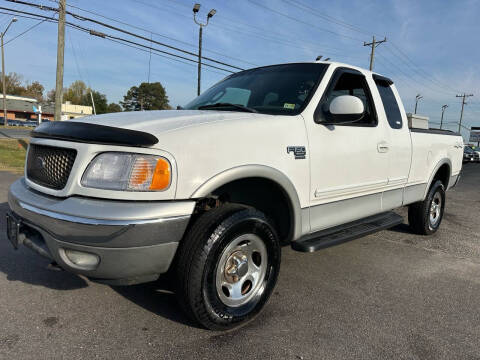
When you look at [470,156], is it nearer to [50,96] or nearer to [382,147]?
[382,147]

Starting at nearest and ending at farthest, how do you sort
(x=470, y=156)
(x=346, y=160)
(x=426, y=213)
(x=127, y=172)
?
(x=127, y=172) → (x=346, y=160) → (x=426, y=213) → (x=470, y=156)

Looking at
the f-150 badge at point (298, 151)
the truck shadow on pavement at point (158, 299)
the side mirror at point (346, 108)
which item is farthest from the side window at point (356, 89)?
the truck shadow on pavement at point (158, 299)

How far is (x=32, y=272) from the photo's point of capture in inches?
125

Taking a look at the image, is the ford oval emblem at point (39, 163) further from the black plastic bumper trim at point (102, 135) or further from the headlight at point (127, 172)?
the headlight at point (127, 172)

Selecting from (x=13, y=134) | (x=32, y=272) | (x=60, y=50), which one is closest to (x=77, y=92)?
(x=13, y=134)

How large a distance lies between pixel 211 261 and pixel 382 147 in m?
2.22

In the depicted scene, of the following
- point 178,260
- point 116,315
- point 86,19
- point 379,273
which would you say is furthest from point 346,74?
point 86,19

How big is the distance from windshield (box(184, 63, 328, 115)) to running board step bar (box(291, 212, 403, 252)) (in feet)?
3.34

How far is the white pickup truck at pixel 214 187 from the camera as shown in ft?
6.53

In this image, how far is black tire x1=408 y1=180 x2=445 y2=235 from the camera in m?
4.82

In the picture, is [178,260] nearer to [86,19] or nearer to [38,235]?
[38,235]

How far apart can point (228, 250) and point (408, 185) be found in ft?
9.04

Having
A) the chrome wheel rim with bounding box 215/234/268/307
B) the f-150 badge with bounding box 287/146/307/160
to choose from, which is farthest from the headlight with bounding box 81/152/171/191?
the f-150 badge with bounding box 287/146/307/160

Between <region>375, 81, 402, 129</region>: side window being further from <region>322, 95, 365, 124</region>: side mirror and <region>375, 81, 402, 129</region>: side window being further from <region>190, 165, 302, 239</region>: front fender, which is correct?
<region>190, 165, 302, 239</region>: front fender
